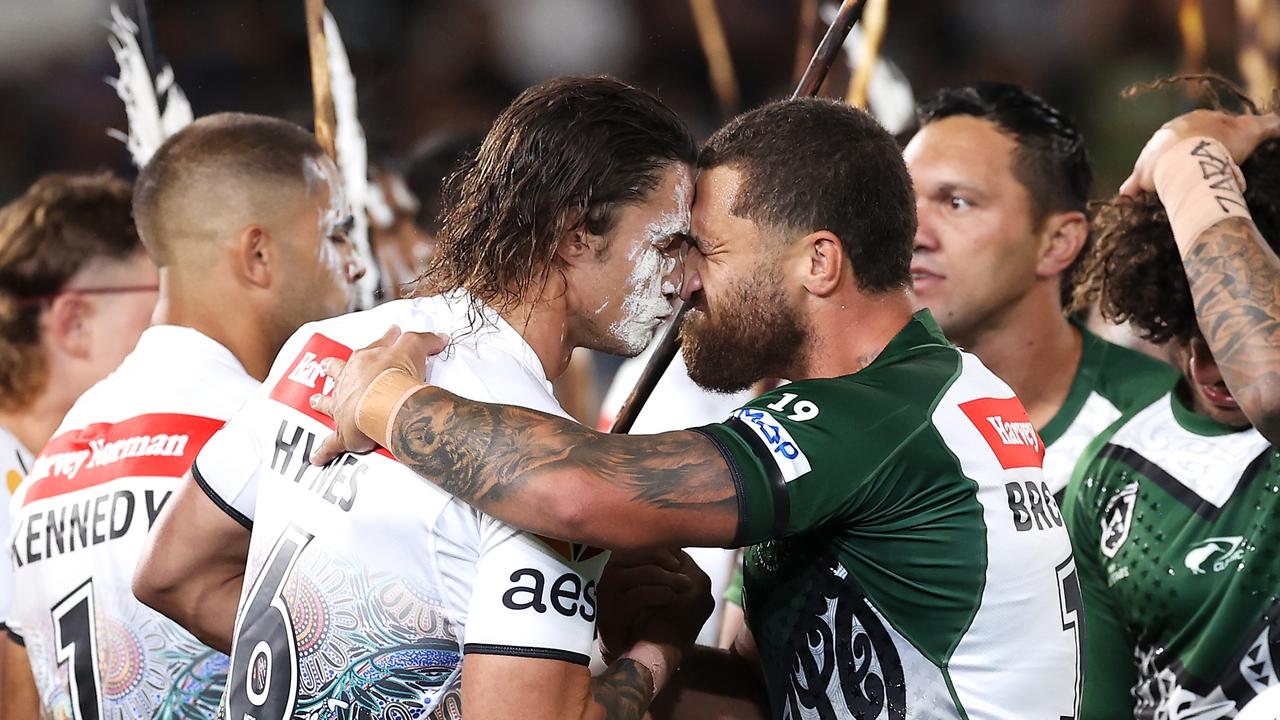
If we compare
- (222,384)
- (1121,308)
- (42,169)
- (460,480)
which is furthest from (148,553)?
(42,169)

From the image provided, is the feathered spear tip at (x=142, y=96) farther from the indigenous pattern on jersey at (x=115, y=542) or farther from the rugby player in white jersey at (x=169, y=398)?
the indigenous pattern on jersey at (x=115, y=542)

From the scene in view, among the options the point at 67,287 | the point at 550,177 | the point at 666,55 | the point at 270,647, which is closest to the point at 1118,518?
the point at 550,177

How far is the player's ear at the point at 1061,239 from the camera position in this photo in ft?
12.3

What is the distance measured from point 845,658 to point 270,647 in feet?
3.18

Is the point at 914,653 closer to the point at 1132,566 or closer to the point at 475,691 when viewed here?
the point at 475,691

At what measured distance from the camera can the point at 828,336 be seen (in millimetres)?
2348

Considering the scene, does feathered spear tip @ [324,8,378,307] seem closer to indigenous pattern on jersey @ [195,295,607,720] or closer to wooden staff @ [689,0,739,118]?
wooden staff @ [689,0,739,118]

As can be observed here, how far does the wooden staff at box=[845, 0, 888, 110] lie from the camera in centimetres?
627

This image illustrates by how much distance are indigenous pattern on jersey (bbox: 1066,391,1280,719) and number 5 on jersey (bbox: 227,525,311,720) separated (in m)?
1.85

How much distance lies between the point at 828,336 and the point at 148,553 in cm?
140

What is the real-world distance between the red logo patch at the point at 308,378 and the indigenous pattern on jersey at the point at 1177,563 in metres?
1.82

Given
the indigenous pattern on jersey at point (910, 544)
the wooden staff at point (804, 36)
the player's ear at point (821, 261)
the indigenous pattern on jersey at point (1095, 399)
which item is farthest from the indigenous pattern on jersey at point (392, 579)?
the wooden staff at point (804, 36)

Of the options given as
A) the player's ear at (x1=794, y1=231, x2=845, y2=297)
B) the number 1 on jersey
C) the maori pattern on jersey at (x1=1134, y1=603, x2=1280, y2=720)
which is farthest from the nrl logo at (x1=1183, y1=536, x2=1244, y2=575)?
the number 1 on jersey

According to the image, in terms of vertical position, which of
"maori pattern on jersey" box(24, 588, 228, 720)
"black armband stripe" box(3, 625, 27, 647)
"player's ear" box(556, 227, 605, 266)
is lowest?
"black armband stripe" box(3, 625, 27, 647)
